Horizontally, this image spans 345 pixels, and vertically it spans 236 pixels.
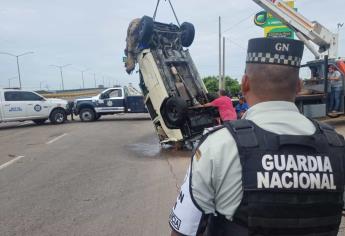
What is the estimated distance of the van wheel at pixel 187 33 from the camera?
11.1m

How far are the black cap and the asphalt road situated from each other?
3113 mm

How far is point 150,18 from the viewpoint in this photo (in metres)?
10.1

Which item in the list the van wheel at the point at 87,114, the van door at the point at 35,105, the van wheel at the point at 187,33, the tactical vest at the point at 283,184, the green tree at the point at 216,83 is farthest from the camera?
the green tree at the point at 216,83

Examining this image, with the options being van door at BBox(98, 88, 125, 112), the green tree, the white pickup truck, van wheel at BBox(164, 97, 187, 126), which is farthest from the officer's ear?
the green tree

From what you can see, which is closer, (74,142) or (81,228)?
(81,228)

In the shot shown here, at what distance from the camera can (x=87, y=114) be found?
2102 cm

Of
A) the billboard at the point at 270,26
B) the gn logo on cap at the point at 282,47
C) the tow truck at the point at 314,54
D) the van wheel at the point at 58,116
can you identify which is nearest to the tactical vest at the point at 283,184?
the gn logo on cap at the point at 282,47

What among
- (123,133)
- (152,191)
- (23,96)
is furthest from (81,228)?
(23,96)

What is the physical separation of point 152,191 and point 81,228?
1.82 meters

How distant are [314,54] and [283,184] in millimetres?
13627

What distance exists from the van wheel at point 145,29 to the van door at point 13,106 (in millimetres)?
10694

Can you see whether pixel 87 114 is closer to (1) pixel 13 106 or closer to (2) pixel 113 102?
(2) pixel 113 102

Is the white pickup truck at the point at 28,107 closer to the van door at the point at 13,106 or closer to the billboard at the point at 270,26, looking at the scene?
the van door at the point at 13,106

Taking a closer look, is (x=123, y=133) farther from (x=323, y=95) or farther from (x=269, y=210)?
(x=269, y=210)
